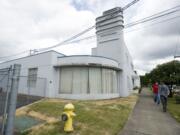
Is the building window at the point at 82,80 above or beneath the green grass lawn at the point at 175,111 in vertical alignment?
above

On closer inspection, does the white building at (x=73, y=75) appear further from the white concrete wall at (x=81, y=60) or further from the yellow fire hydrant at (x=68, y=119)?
the yellow fire hydrant at (x=68, y=119)

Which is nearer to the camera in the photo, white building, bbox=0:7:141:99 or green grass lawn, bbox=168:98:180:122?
green grass lawn, bbox=168:98:180:122

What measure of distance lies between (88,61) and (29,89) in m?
6.96

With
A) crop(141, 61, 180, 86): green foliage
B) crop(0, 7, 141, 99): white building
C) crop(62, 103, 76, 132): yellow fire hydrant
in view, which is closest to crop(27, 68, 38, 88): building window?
crop(0, 7, 141, 99): white building

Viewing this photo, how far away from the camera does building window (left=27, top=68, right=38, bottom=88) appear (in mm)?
17973

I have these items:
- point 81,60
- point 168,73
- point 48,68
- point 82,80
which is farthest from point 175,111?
point 168,73

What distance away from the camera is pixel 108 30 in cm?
2130

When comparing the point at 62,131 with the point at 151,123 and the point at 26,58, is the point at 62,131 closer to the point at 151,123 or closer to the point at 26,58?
the point at 151,123

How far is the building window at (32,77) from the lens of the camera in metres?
18.0

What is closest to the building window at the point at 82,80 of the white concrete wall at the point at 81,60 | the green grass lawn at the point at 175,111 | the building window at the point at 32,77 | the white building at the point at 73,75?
the white building at the point at 73,75

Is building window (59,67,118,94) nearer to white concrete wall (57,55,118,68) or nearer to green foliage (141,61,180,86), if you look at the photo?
white concrete wall (57,55,118,68)

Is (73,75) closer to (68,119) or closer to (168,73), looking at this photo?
(68,119)

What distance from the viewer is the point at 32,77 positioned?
18.1m

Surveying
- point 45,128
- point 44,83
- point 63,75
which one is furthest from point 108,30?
point 45,128
